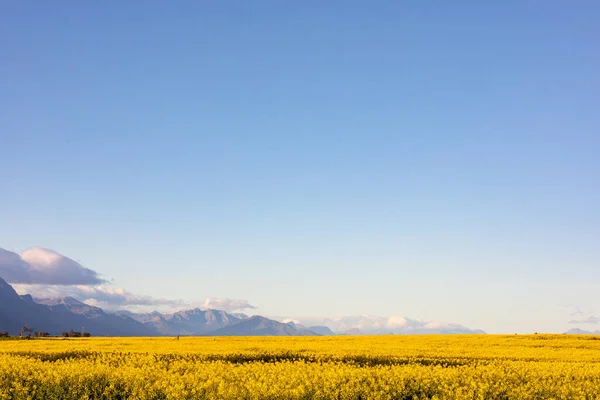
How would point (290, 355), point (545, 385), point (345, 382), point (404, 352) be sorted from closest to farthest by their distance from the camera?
point (345, 382) → point (545, 385) → point (290, 355) → point (404, 352)

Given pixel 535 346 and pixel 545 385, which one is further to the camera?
pixel 535 346

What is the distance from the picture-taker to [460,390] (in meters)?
19.2

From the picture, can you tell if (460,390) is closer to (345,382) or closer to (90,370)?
(345,382)

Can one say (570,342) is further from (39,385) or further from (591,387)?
(39,385)

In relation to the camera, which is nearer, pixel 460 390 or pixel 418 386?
pixel 460 390

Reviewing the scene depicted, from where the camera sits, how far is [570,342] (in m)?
63.2

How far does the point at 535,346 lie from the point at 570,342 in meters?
7.86

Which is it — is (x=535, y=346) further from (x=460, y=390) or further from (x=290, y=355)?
(x=460, y=390)

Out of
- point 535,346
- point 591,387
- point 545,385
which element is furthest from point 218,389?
point 535,346

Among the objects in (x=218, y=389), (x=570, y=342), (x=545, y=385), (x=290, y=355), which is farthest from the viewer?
(x=570, y=342)

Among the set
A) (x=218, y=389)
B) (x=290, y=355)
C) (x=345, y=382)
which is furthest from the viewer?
(x=290, y=355)

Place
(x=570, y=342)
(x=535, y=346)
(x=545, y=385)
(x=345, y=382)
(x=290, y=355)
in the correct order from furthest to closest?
(x=570, y=342)
(x=535, y=346)
(x=290, y=355)
(x=545, y=385)
(x=345, y=382)

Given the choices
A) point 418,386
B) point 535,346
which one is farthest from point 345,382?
point 535,346

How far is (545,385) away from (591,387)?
2286 millimetres
